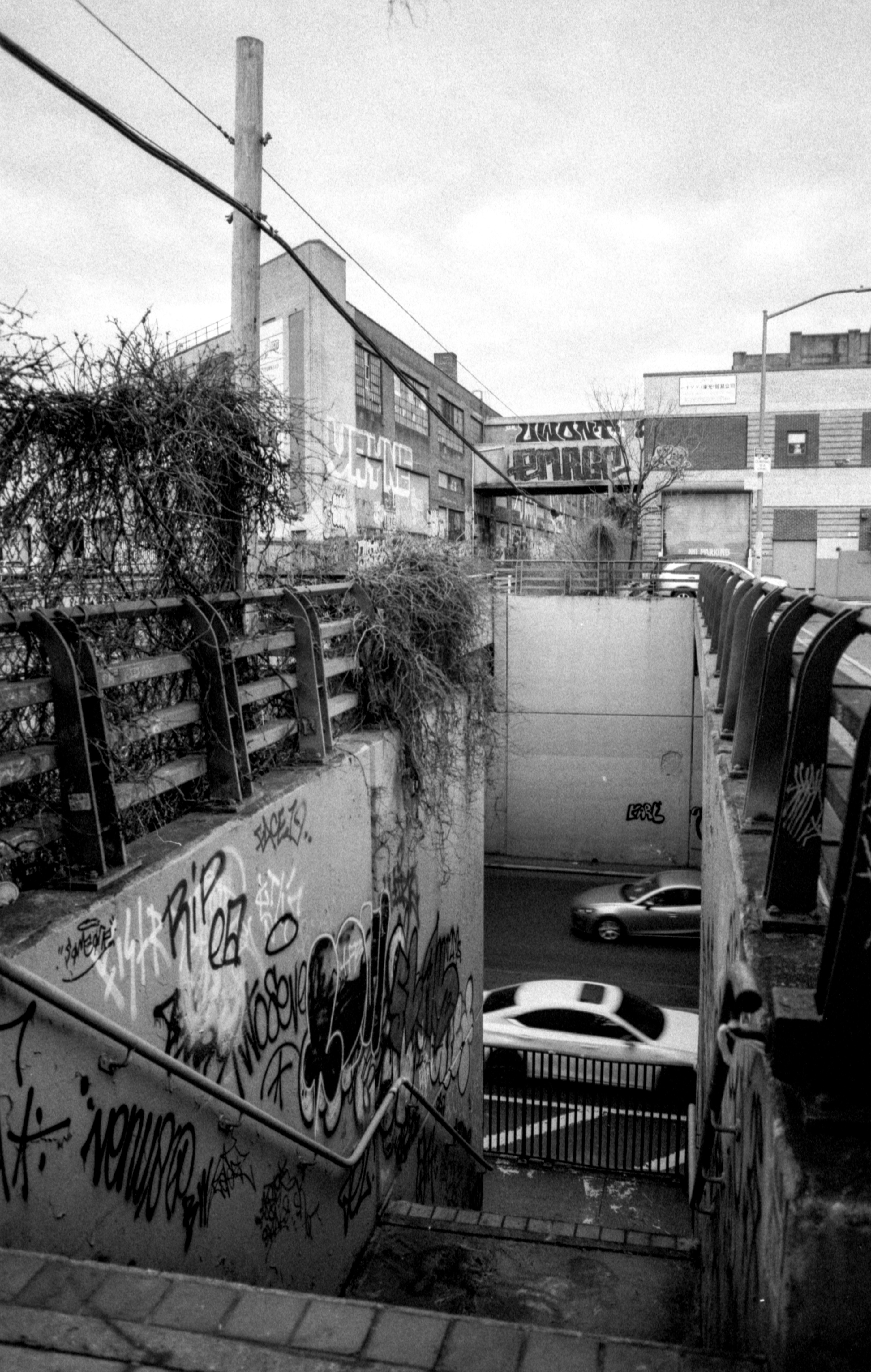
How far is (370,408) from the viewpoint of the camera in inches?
1378

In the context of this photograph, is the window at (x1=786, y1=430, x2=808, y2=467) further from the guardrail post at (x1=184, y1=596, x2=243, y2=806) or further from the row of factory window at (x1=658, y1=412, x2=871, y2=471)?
the guardrail post at (x1=184, y1=596, x2=243, y2=806)

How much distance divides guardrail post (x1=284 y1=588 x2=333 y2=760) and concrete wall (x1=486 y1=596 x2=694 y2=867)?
1597 cm

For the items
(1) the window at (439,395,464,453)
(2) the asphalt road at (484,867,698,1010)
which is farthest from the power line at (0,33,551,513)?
(1) the window at (439,395,464,453)

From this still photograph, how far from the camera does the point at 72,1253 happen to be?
11.1ft

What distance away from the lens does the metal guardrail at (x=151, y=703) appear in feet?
12.4

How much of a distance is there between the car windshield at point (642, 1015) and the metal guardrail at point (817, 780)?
351 inches

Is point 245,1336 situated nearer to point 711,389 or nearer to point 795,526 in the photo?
point 711,389

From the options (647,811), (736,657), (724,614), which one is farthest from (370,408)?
(736,657)

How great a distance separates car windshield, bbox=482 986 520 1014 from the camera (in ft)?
44.6

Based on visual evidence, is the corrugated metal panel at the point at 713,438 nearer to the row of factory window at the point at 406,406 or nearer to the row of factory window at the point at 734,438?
the row of factory window at the point at 734,438

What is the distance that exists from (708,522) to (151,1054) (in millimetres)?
40005

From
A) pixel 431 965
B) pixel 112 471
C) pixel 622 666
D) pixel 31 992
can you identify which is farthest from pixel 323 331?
pixel 31 992

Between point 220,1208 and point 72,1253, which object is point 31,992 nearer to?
point 72,1253

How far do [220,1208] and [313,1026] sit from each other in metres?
1.50
